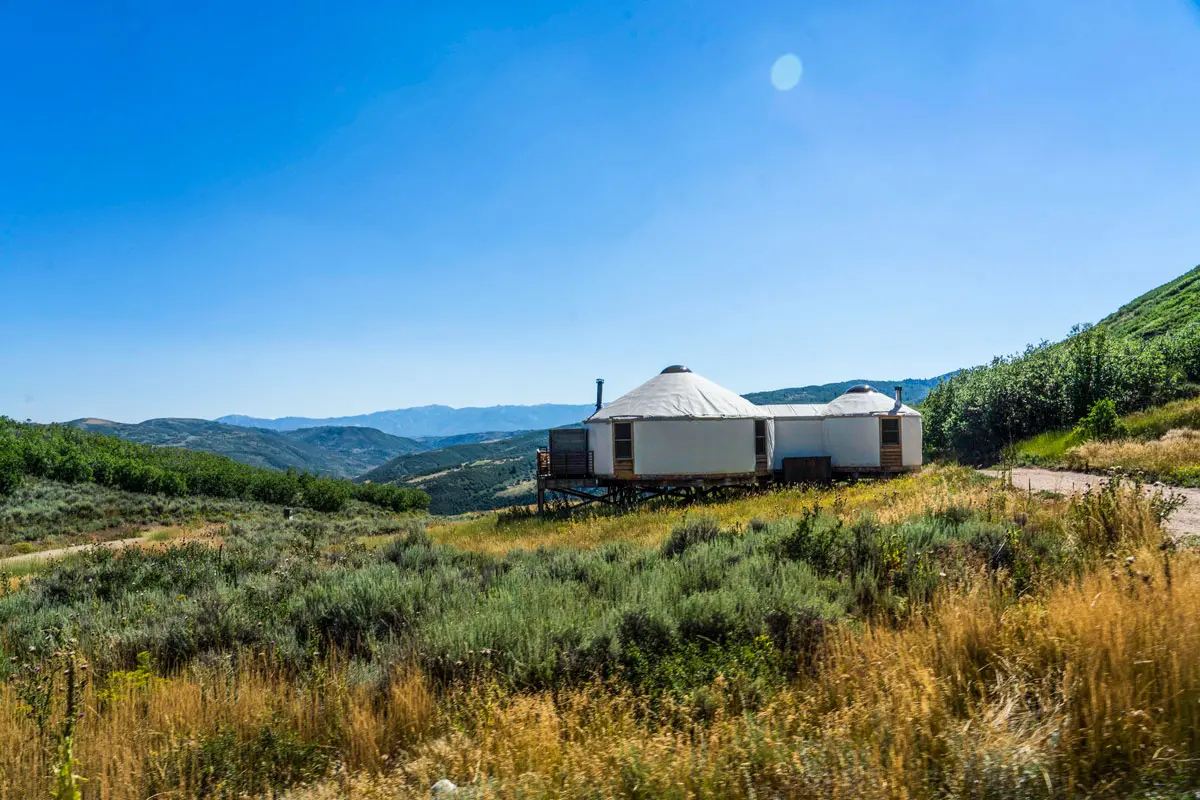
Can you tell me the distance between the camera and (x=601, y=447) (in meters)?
18.5

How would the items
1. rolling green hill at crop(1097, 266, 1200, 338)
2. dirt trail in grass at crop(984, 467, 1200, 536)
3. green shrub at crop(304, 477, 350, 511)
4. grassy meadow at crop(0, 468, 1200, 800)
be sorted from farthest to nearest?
1. green shrub at crop(304, 477, 350, 511)
2. rolling green hill at crop(1097, 266, 1200, 338)
3. dirt trail in grass at crop(984, 467, 1200, 536)
4. grassy meadow at crop(0, 468, 1200, 800)

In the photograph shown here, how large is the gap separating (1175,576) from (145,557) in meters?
11.2

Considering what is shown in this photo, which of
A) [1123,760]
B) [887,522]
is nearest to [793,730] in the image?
[1123,760]

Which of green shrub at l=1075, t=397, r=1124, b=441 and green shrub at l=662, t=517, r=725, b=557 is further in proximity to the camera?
green shrub at l=1075, t=397, r=1124, b=441

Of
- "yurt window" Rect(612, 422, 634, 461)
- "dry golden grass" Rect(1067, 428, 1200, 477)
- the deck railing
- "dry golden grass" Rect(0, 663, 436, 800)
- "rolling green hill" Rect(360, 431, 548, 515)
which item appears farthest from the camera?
"rolling green hill" Rect(360, 431, 548, 515)

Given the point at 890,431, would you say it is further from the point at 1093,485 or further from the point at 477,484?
the point at 477,484

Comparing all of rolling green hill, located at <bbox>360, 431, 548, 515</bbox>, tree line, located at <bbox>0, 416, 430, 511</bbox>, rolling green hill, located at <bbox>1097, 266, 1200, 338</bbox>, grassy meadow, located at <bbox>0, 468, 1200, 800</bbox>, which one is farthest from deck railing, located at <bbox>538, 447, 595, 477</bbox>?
rolling green hill, located at <bbox>360, 431, 548, 515</bbox>

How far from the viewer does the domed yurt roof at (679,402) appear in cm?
1780

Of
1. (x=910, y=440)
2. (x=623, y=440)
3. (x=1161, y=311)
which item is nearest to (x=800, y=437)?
(x=910, y=440)

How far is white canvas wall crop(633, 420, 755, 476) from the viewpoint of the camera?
1769cm

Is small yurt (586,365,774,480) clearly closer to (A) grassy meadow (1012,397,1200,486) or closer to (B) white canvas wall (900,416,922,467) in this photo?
(B) white canvas wall (900,416,922,467)

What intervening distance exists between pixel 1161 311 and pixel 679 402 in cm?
3449

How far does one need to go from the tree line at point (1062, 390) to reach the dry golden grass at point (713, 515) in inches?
379

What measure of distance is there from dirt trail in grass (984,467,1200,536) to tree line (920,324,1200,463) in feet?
14.4
